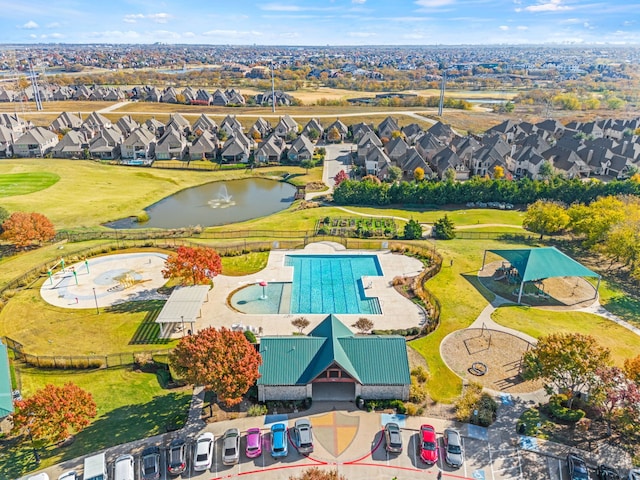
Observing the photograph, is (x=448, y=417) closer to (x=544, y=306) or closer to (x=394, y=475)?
(x=394, y=475)

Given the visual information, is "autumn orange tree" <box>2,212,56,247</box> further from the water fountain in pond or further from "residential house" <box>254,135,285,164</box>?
"residential house" <box>254,135,285,164</box>

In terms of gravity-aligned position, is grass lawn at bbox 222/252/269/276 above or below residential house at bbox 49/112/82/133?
below

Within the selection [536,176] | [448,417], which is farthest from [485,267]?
[536,176]

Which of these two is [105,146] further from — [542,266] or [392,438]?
[392,438]

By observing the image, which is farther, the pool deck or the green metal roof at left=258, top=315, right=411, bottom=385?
the pool deck

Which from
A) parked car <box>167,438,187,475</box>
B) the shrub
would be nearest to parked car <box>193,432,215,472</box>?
parked car <box>167,438,187,475</box>

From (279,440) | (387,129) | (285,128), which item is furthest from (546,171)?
(279,440)
